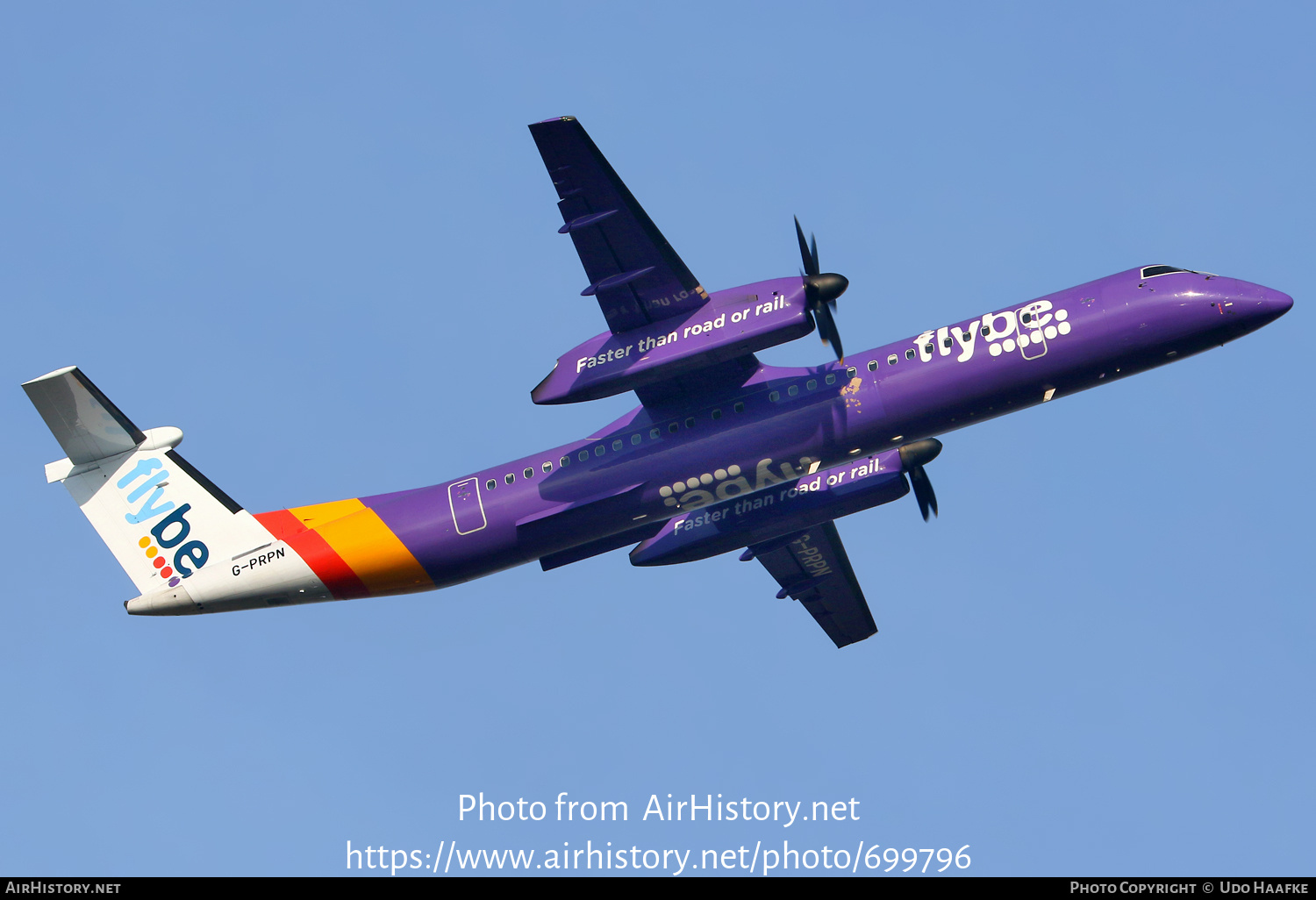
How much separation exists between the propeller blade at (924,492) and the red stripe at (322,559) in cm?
1384

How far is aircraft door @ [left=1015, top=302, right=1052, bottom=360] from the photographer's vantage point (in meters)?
30.0

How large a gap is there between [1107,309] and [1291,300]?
3866mm

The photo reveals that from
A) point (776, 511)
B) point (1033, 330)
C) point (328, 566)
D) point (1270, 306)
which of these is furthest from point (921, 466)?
point (328, 566)

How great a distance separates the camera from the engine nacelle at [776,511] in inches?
1326

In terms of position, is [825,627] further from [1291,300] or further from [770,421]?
[1291,300]

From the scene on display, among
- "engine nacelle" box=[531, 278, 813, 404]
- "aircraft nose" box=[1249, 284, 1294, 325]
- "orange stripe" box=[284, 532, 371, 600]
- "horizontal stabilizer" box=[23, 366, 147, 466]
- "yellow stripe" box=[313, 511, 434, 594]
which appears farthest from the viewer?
"orange stripe" box=[284, 532, 371, 600]

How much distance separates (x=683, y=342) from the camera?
2962cm

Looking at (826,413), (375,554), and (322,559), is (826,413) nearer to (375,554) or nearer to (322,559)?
(375,554)

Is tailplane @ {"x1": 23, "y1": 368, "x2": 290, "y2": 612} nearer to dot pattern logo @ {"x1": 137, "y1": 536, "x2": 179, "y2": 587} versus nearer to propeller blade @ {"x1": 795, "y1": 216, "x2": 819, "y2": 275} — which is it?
dot pattern logo @ {"x1": 137, "y1": 536, "x2": 179, "y2": 587}

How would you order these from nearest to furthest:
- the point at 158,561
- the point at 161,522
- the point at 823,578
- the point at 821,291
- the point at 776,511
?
Answer: the point at 821,291
the point at 158,561
the point at 161,522
the point at 776,511
the point at 823,578

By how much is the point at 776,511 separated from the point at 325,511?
11.3 metres


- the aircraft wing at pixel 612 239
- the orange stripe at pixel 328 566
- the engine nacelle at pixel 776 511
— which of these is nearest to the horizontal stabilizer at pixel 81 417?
the orange stripe at pixel 328 566

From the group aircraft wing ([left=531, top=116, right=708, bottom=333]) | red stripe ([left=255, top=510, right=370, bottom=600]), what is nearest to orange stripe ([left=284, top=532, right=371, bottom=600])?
red stripe ([left=255, top=510, right=370, bottom=600])

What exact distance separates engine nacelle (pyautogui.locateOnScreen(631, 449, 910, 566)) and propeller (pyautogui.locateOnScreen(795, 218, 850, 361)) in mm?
4977
